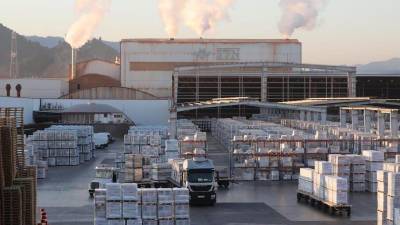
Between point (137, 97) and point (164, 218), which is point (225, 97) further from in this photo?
point (164, 218)

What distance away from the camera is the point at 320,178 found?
1161 inches

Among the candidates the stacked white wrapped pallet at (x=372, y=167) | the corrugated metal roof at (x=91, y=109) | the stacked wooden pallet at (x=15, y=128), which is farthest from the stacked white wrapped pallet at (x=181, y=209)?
the corrugated metal roof at (x=91, y=109)

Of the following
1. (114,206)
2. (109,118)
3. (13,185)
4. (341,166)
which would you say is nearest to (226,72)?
(109,118)

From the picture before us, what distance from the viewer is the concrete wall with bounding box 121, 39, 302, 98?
9338 cm

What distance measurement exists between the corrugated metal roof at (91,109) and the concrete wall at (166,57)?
1046 centimetres

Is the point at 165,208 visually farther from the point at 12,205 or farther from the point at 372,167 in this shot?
the point at 372,167

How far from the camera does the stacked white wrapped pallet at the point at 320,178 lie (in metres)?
29.2

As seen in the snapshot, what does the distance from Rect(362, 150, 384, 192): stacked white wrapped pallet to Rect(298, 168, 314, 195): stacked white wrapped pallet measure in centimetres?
485

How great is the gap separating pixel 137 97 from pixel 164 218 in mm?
64178

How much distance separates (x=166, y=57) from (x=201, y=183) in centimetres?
6485

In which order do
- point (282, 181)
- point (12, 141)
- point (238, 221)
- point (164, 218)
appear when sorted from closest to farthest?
point (12, 141) < point (164, 218) < point (238, 221) < point (282, 181)

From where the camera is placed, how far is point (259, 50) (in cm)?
9525

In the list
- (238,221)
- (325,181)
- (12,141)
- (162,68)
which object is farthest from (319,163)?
(162,68)

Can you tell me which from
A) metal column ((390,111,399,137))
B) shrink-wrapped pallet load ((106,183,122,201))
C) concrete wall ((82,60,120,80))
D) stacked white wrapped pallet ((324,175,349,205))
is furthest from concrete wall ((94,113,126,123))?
shrink-wrapped pallet load ((106,183,122,201))
